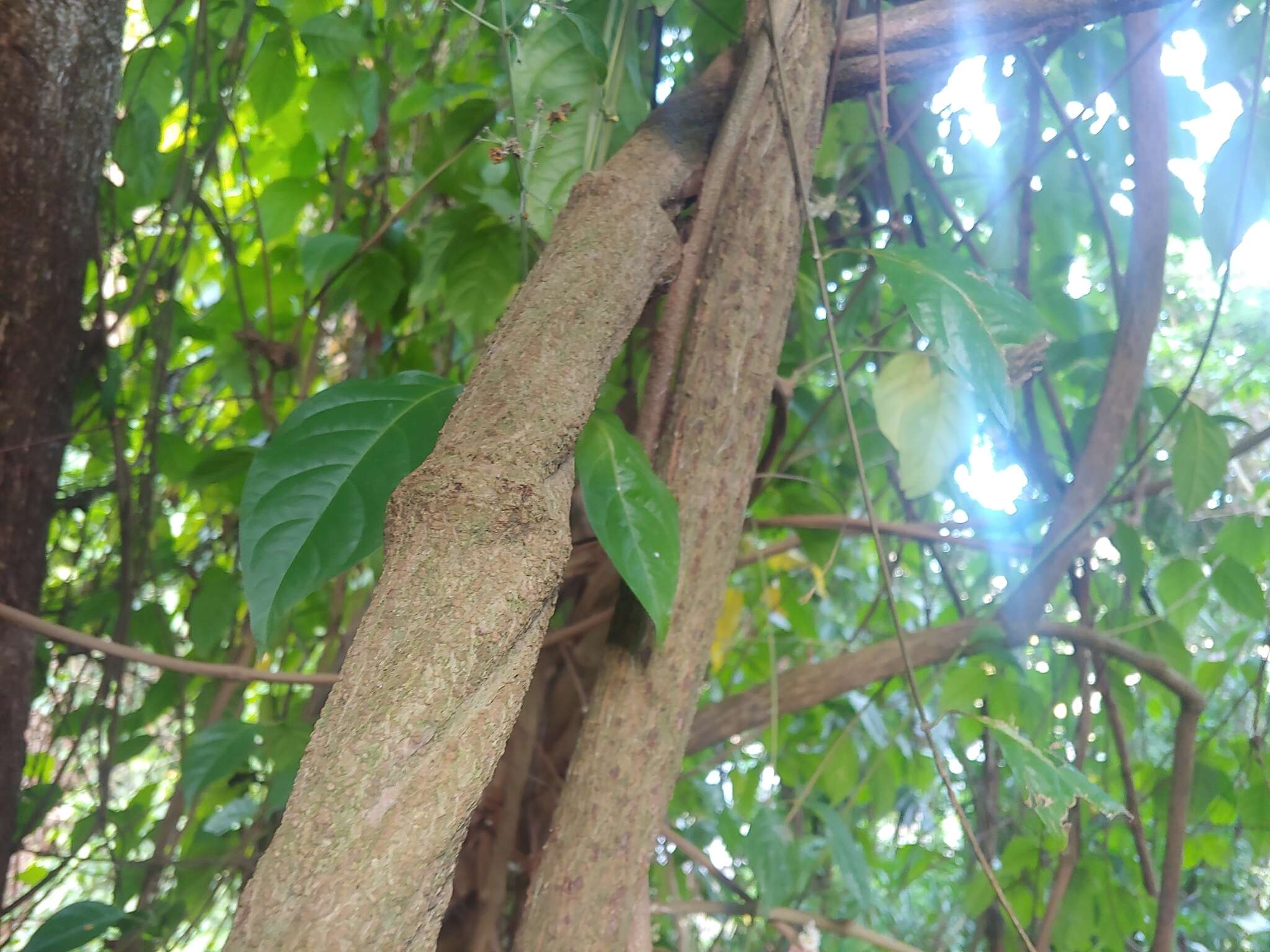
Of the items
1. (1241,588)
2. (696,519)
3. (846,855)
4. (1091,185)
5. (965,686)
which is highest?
(1091,185)

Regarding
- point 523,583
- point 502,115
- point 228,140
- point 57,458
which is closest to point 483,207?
point 502,115

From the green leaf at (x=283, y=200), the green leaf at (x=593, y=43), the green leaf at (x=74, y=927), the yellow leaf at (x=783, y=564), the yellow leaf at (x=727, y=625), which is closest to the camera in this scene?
the green leaf at (x=593, y=43)

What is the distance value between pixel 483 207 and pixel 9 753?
2.22 ft

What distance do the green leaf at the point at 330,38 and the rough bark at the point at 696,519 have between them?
0.55 meters

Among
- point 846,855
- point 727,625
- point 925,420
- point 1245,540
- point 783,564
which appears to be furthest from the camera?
point 783,564

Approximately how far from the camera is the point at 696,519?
1.98ft

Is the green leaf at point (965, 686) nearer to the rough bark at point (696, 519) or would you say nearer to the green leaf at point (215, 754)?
the rough bark at point (696, 519)

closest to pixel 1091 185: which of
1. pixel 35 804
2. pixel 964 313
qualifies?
pixel 964 313

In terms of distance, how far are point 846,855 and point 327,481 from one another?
62cm

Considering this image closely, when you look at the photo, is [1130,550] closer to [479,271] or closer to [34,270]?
[479,271]

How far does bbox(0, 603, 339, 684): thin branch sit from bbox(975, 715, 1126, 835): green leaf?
454 mm

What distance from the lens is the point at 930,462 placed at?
760 mm

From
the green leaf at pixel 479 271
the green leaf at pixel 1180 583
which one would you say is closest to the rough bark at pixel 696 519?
the green leaf at pixel 479 271

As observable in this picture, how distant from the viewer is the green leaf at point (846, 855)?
2.85 feet
